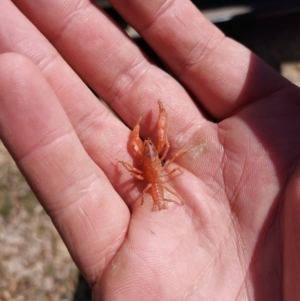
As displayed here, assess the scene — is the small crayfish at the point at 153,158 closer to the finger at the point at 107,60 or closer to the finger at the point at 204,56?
the finger at the point at 107,60

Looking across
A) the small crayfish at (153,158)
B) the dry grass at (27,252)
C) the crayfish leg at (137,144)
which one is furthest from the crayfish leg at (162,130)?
the dry grass at (27,252)

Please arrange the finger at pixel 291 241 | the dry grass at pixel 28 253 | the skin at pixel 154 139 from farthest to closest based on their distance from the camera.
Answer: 1. the dry grass at pixel 28 253
2. the skin at pixel 154 139
3. the finger at pixel 291 241

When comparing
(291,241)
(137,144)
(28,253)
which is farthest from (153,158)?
(28,253)

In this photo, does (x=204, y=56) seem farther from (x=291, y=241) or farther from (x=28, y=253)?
(x=28, y=253)

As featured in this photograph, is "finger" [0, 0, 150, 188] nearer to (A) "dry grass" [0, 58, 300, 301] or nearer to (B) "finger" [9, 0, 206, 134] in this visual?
(B) "finger" [9, 0, 206, 134]

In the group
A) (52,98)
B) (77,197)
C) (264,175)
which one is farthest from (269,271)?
(52,98)

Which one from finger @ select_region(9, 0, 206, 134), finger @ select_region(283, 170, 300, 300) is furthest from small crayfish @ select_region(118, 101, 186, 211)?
finger @ select_region(283, 170, 300, 300)
